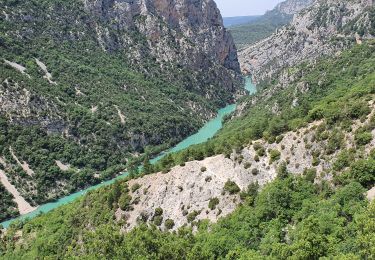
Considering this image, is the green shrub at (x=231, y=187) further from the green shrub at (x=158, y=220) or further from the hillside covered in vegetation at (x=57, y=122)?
the hillside covered in vegetation at (x=57, y=122)

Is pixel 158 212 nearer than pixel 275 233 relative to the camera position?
No

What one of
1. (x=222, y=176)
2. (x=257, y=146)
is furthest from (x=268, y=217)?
(x=257, y=146)

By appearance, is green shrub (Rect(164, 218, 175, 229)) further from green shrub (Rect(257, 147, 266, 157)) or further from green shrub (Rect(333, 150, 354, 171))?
green shrub (Rect(333, 150, 354, 171))

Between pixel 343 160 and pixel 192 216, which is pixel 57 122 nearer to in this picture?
pixel 192 216

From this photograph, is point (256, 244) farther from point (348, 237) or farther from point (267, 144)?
point (267, 144)

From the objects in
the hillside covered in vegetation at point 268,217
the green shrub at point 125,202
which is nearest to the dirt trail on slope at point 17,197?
the hillside covered in vegetation at point 268,217

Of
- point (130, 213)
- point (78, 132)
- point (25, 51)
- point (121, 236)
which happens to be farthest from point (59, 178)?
point (121, 236)
